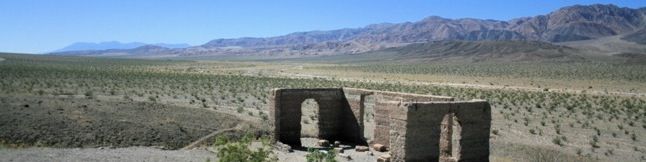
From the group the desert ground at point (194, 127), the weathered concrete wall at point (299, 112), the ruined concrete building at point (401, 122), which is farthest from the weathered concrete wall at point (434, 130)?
the weathered concrete wall at point (299, 112)

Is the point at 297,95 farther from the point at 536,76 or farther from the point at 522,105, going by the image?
the point at 536,76

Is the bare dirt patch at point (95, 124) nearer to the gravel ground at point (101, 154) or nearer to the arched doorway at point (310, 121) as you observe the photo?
the gravel ground at point (101, 154)

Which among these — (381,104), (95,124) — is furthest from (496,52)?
(381,104)

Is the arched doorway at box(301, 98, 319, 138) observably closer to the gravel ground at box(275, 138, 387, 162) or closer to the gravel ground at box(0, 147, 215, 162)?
the gravel ground at box(275, 138, 387, 162)

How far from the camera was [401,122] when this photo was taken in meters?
18.3

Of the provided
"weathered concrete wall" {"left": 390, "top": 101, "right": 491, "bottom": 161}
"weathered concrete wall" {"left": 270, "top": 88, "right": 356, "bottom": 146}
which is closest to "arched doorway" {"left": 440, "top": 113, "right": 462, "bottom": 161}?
"weathered concrete wall" {"left": 390, "top": 101, "right": 491, "bottom": 161}

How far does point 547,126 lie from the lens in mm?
30156

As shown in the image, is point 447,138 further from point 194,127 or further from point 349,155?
point 194,127

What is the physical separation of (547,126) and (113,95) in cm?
Answer: 2506

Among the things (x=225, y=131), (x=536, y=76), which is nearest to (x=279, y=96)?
(x=225, y=131)

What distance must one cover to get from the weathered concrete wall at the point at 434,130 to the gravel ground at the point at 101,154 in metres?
6.54

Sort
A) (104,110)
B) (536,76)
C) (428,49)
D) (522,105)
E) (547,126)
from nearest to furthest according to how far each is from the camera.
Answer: (104,110) < (547,126) < (522,105) < (536,76) < (428,49)

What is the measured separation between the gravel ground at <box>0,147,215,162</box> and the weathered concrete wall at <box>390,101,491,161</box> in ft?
21.5

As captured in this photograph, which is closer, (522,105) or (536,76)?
(522,105)
